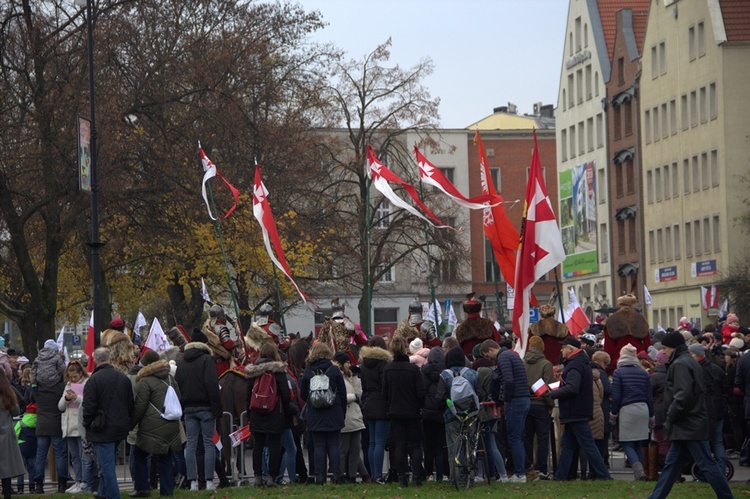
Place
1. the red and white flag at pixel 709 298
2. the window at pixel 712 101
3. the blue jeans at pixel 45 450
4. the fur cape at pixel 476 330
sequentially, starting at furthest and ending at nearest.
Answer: the window at pixel 712 101 → the red and white flag at pixel 709 298 → the fur cape at pixel 476 330 → the blue jeans at pixel 45 450

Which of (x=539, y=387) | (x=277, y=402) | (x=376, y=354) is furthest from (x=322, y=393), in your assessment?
(x=539, y=387)

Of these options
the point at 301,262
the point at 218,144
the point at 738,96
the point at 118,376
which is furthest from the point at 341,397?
the point at 738,96

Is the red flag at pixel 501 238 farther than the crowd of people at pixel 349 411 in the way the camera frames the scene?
Yes

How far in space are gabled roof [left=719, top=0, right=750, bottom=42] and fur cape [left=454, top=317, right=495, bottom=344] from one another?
152 ft

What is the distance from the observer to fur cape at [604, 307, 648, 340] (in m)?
22.3

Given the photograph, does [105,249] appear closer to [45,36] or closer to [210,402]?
[45,36]

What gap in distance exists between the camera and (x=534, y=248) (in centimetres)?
2198

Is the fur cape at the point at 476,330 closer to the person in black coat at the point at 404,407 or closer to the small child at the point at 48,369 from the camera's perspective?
the person in black coat at the point at 404,407

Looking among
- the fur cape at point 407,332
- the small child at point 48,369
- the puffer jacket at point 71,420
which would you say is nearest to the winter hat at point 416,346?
the fur cape at point 407,332

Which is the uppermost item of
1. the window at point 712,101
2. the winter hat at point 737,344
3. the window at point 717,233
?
the window at point 712,101

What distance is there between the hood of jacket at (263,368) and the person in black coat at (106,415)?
249cm

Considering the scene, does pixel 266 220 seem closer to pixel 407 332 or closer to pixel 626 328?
pixel 407 332

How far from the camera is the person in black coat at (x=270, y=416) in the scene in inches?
750

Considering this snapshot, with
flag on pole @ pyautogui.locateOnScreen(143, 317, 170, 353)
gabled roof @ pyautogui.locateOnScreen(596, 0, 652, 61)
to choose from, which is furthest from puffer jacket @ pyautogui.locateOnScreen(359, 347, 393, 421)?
gabled roof @ pyautogui.locateOnScreen(596, 0, 652, 61)
